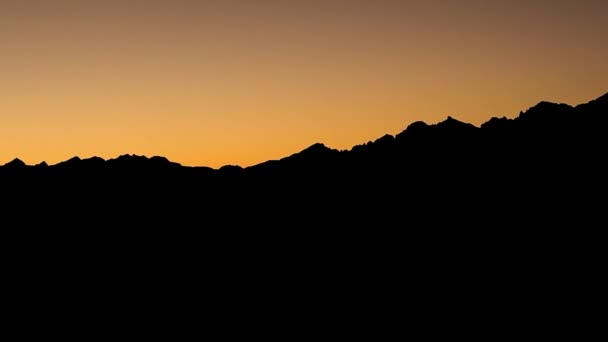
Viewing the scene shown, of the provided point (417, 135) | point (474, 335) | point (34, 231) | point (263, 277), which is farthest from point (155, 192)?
point (474, 335)

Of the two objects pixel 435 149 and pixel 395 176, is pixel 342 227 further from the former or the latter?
pixel 435 149

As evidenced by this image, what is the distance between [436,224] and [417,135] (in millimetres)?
18701

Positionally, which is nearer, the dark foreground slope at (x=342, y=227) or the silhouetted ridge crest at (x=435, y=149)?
the dark foreground slope at (x=342, y=227)

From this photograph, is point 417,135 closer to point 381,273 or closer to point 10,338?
point 381,273

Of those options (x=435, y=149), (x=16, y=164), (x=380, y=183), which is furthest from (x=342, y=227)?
(x=16, y=164)

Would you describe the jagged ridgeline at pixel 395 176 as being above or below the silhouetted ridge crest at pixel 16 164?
below

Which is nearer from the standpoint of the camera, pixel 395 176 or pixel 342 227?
pixel 342 227

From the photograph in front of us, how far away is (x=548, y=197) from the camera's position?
85375mm

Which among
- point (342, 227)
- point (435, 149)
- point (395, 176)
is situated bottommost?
point (342, 227)

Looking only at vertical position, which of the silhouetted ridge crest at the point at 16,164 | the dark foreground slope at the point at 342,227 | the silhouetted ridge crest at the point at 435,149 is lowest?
the dark foreground slope at the point at 342,227

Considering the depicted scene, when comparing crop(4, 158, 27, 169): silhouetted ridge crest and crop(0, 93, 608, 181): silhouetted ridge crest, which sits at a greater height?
crop(4, 158, 27, 169): silhouetted ridge crest

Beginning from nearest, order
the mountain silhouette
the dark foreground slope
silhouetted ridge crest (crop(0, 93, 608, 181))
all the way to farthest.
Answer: the dark foreground slope < the mountain silhouette < silhouetted ridge crest (crop(0, 93, 608, 181))

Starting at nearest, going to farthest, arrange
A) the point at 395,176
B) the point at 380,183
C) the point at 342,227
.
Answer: the point at 342,227
the point at 380,183
the point at 395,176

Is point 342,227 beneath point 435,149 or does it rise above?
beneath
